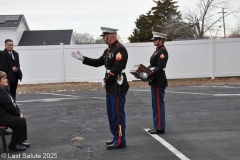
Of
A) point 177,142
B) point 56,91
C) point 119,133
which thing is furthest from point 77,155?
point 56,91

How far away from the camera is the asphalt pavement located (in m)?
6.78

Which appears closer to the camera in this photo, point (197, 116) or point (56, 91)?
point (197, 116)

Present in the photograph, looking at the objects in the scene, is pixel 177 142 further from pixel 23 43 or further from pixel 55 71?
pixel 23 43

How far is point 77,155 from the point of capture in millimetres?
6707

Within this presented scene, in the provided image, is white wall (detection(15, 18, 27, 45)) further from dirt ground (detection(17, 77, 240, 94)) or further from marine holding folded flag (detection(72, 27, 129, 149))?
marine holding folded flag (detection(72, 27, 129, 149))

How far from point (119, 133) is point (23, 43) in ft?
115

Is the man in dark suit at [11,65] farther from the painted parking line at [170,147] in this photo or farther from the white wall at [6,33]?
the white wall at [6,33]

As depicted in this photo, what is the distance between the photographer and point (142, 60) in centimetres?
2080

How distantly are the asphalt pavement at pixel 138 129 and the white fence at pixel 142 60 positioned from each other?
6829 mm

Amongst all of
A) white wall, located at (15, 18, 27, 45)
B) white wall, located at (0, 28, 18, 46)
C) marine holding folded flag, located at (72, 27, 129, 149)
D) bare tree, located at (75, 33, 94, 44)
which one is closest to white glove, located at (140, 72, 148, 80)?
marine holding folded flag, located at (72, 27, 129, 149)

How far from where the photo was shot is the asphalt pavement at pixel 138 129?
678 centimetres

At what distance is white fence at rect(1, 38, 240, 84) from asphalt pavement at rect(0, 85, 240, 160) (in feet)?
22.4

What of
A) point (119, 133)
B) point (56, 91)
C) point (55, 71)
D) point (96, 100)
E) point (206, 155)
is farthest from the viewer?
point (55, 71)

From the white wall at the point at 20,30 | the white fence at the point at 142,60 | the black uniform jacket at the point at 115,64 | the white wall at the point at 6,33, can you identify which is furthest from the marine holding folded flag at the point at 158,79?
the white wall at the point at 20,30
